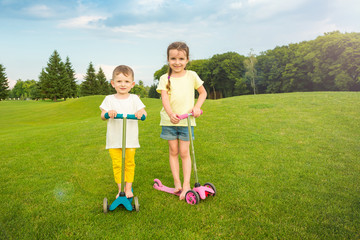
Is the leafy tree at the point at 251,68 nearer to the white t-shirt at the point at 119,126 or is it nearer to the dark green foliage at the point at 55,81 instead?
the dark green foliage at the point at 55,81

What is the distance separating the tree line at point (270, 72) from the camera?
39750 mm

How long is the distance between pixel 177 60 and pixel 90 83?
62.0m

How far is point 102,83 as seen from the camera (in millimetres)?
63375

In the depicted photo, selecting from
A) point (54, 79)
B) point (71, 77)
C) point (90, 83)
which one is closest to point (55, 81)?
point (54, 79)

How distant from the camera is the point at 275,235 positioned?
9.56 ft

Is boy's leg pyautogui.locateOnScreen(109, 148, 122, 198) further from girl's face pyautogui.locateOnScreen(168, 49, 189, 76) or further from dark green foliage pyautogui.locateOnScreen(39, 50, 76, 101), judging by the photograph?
dark green foliage pyautogui.locateOnScreen(39, 50, 76, 101)

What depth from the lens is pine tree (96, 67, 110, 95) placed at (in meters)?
61.8

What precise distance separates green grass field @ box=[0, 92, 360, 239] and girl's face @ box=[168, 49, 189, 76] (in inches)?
82.2

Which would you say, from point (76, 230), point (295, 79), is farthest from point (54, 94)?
point (76, 230)

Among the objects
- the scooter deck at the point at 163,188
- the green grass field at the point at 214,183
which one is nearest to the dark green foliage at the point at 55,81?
the green grass field at the point at 214,183

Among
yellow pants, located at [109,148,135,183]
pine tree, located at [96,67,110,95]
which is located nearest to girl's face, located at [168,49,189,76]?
yellow pants, located at [109,148,135,183]

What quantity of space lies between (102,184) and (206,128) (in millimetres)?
5631

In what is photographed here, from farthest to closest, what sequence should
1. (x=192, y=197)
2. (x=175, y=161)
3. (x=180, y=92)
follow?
(x=175, y=161), (x=180, y=92), (x=192, y=197)

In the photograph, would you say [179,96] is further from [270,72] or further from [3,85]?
[3,85]
